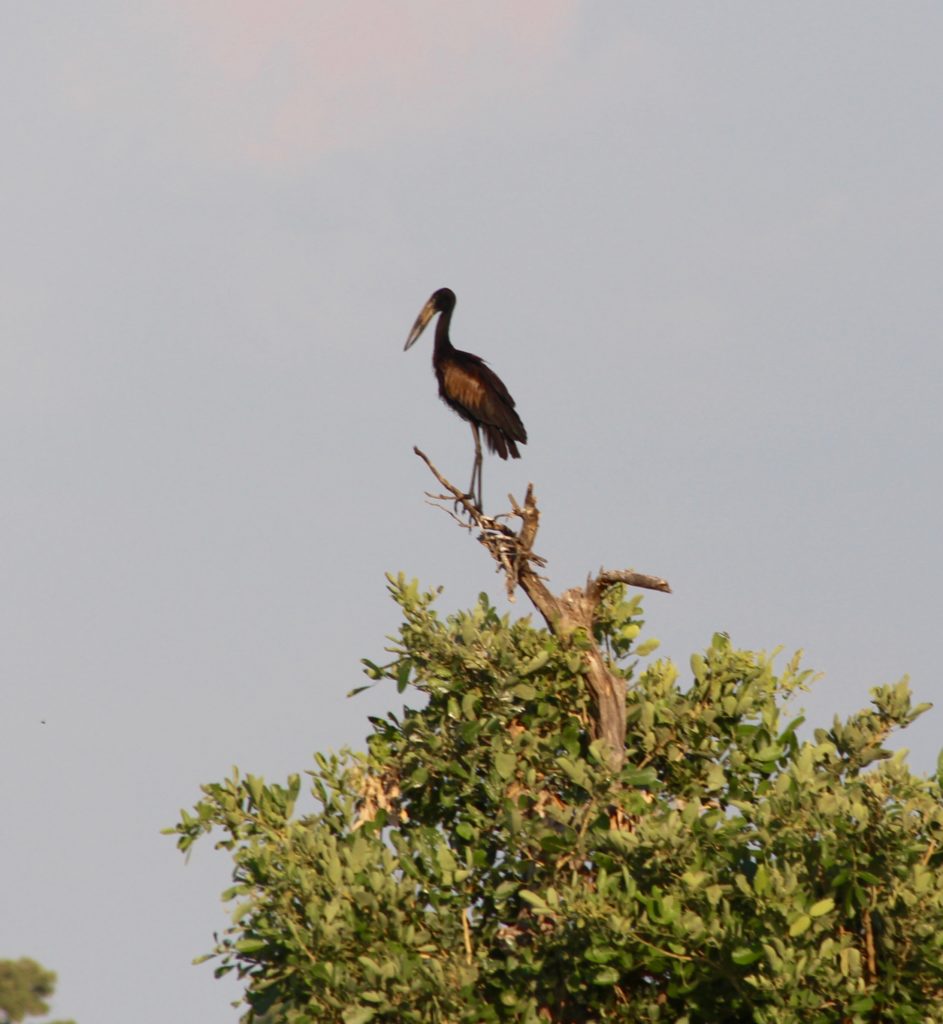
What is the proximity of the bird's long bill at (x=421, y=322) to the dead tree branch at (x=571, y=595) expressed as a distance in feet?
22.6

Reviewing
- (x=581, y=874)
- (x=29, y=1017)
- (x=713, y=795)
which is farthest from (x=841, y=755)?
(x=29, y=1017)

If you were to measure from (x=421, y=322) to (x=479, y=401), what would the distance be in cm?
232

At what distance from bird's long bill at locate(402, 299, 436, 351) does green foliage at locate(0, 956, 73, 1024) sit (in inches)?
731

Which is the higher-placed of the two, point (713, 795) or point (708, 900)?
point (713, 795)

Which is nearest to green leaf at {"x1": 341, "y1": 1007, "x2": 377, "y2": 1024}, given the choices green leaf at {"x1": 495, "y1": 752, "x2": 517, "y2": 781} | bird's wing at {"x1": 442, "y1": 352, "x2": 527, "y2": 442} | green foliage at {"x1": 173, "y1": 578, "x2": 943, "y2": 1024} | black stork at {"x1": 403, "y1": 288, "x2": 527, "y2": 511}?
green foliage at {"x1": 173, "y1": 578, "x2": 943, "y2": 1024}

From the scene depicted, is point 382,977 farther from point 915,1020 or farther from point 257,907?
point 915,1020

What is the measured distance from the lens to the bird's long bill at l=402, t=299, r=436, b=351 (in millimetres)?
18969

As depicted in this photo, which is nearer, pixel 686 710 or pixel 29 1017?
pixel 686 710

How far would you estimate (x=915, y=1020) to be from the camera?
8.45m

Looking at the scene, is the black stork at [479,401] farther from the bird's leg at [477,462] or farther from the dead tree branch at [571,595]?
the dead tree branch at [571,595]

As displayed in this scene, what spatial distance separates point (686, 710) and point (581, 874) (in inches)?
59.1

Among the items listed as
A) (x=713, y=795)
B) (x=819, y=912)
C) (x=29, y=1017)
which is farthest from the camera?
(x=29, y=1017)

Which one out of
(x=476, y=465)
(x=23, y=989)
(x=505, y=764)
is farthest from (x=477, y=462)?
(x=23, y=989)

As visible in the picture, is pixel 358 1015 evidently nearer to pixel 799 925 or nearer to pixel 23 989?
pixel 799 925
